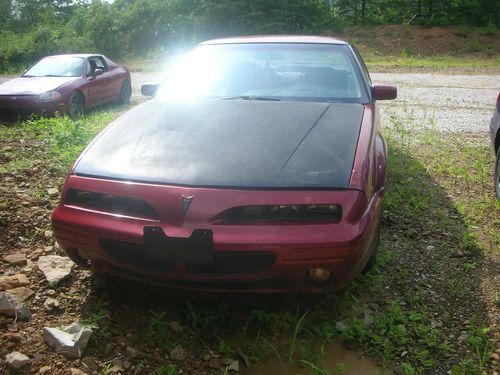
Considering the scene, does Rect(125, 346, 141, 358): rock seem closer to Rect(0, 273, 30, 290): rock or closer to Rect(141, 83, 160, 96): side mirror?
Rect(0, 273, 30, 290): rock

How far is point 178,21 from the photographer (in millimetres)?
30234

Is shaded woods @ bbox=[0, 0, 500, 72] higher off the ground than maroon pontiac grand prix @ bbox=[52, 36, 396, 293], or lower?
lower

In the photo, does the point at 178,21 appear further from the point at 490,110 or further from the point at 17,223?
the point at 17,223

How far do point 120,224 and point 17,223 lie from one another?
147cm

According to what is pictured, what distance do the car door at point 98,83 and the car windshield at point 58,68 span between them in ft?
0.66

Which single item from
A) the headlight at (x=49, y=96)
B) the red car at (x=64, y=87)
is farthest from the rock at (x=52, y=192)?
the headlight at (x=49, y=96)

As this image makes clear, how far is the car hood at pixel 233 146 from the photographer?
226 cm

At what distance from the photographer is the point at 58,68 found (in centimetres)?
890

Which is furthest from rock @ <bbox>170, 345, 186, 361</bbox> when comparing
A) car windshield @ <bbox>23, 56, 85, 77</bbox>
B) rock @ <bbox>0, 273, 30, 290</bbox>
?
car windshield @ <bbox>23, 56, 85, 77</bbox>

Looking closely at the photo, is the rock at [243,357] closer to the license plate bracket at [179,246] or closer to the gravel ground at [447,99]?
the license plate bracket at [179,246]

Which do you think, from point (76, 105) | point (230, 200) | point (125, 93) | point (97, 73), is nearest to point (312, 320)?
point (230, 200)

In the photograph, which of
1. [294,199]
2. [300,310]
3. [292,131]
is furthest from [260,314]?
[292,131]

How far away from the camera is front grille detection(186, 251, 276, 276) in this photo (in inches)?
82.2

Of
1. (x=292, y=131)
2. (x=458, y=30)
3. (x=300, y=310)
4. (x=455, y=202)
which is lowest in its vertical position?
(x=458, y=30)
